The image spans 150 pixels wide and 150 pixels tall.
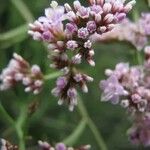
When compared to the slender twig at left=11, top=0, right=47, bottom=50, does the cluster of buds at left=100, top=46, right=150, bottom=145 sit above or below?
below

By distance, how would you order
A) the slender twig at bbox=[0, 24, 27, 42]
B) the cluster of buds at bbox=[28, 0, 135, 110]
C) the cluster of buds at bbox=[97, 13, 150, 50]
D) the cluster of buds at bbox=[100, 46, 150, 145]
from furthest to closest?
the slender twig at bbox=[0, 24, 27, 42]
the cluster of buds at bbox=[97, 13, 150, 50]
the cluster of buds at bbox=[100, 46, 150, 145]
the cluster of buds at bbox=[28, 0, 135, 110]

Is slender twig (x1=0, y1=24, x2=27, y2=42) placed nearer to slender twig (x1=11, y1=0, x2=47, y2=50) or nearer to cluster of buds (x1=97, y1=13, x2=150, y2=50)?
slender twig (x1=11, y1=0, x2=47, y2=50)

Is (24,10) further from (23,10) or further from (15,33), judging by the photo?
(15,33)

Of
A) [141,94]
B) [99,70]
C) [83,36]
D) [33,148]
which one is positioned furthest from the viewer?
[99,70]

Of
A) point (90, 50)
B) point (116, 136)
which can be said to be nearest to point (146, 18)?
point (90, 50)

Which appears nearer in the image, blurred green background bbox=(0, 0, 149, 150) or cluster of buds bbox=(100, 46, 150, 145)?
cluster of buds bbox=(100, 46, 150, 145)

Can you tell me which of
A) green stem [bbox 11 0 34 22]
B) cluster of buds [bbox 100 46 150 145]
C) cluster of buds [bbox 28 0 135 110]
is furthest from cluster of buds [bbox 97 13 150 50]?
green stem [bbox 11 0 34 22]

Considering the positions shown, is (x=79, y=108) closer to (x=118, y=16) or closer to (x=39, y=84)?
(x=39, y=84)
